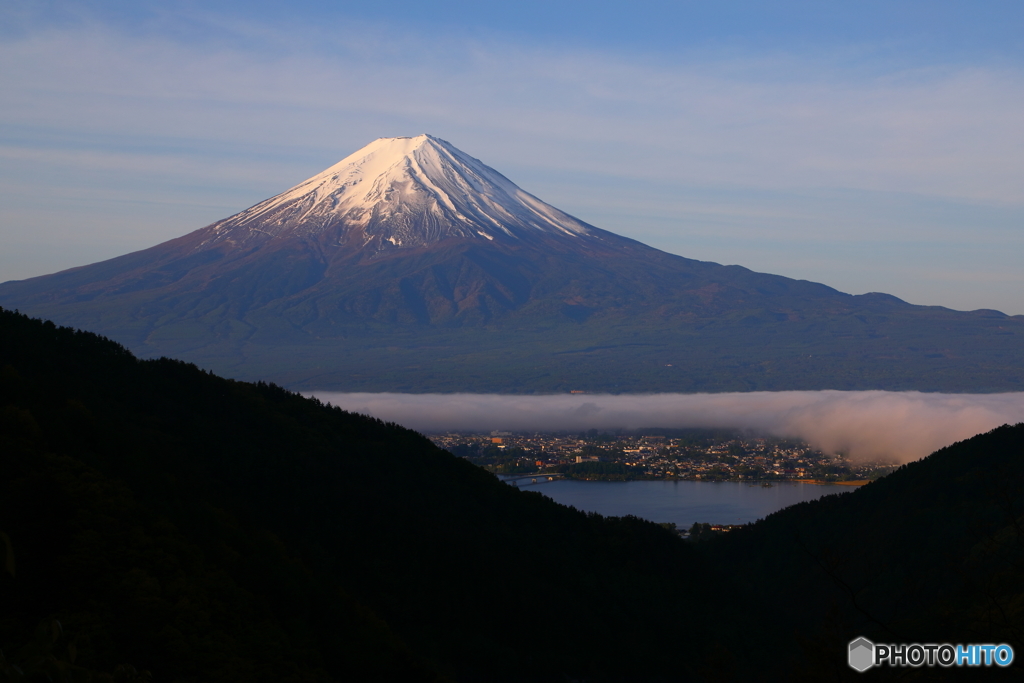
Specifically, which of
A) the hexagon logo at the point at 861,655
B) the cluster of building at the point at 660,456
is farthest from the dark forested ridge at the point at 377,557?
the cluster of building at the point at 660,456

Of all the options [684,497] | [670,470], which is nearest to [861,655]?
[684,497]

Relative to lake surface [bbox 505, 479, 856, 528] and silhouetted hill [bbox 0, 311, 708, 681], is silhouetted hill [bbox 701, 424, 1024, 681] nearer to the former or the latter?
silhouetted hill [bbox 0, 311, 708, 681]

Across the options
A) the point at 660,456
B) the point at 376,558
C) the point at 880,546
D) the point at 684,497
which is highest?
the point at 376,558

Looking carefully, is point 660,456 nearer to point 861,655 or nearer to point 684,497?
point 684,497

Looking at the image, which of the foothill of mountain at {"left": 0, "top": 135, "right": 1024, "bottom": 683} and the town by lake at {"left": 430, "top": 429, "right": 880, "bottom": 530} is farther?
the town by lake at {"left": 430, "top": 429, "right": 880, "bottom": 530}

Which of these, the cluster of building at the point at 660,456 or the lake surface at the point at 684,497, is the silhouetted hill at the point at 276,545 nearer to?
the lake surface at the point at 684,497

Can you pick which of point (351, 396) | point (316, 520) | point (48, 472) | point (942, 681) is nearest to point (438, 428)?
point (351, 396)

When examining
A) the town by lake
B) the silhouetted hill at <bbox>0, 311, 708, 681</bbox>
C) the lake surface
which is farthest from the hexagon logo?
the lake surface
